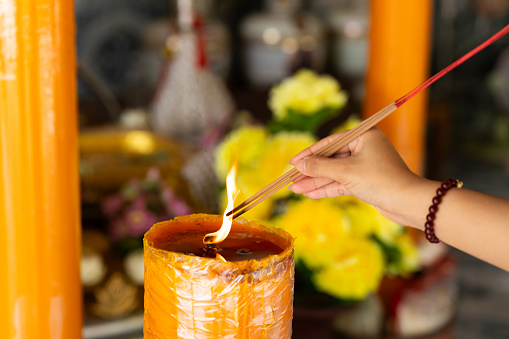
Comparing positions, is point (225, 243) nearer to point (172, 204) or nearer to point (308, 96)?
point (308, 96)

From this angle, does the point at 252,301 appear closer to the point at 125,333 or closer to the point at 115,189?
the point at 125,333

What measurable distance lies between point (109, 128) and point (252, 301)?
99cm

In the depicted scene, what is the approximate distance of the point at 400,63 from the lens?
1.02m

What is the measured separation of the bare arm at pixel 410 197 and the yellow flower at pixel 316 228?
7.6 inches

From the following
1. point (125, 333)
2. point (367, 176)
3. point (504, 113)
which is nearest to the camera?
point (367, 176)

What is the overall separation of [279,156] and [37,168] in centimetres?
34

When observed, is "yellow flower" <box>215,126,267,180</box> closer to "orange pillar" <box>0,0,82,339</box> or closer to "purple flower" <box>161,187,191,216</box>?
"purple flower" <box>161,187,191,216</box>

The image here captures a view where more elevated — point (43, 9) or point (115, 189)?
point (43, 9)

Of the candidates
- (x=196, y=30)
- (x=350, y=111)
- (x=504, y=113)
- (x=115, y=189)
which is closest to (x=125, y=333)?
(x=115, y=189)

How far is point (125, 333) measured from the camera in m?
0.80

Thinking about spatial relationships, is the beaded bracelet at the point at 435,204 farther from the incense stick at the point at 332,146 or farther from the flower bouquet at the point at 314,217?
the flower bouquet at the point at 314,217

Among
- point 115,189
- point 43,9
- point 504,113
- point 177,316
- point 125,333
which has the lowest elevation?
point 504,113

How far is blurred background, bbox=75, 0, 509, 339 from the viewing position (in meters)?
0.87

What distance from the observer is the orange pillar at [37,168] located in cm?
42
